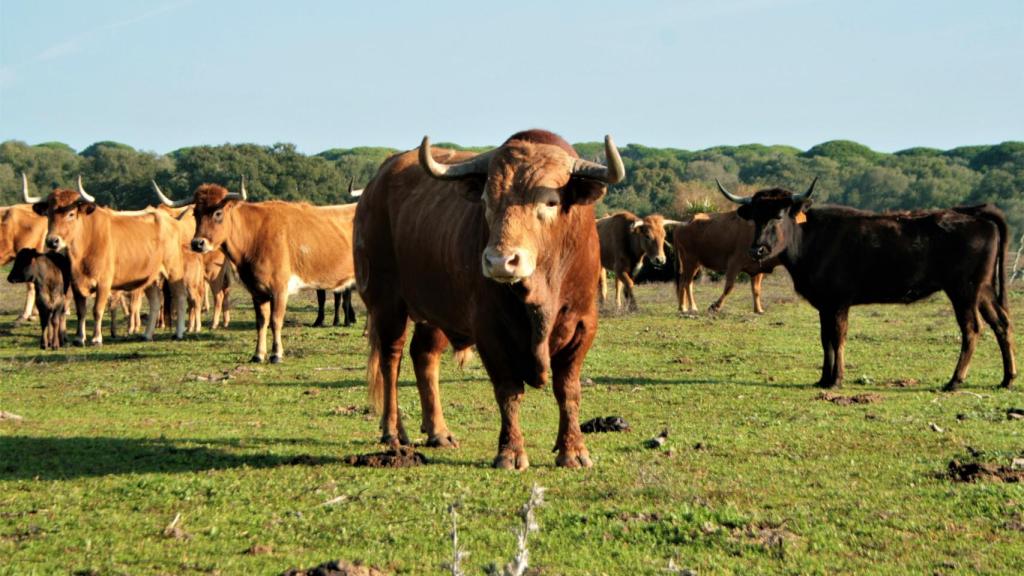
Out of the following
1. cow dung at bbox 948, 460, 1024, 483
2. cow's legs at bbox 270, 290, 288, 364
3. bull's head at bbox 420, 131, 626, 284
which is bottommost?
cow's legs at bbox 270, 290, 288, 364

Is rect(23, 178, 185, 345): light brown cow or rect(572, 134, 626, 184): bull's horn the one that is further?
rect(23, 178, 185, 345): light brown cow

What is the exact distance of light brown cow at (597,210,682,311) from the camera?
26875 millimetres

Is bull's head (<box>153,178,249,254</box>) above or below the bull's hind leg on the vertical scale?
above

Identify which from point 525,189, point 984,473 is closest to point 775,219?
point 984,473

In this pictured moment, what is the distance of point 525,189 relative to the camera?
6871 millimetres

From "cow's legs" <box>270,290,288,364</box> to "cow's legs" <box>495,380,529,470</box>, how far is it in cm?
878

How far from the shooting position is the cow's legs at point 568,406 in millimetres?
7320

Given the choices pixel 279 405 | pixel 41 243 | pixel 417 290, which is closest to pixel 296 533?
pixel 417 290

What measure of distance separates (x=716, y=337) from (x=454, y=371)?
226 inches

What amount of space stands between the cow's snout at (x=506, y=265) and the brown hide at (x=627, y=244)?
19483 mm

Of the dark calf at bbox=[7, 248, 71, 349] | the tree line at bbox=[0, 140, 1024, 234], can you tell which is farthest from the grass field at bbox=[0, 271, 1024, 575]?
the tree line at bbox=[0, 140, 1024, 234]

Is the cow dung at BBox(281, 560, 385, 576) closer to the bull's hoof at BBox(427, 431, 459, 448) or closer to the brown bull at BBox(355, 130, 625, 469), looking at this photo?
the brown bull at BBox(355, 130, 625, 469)

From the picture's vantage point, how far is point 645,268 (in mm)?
36375

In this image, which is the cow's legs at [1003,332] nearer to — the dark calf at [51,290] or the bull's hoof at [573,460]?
the bull's hoof at [573,460]
